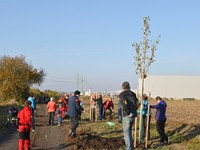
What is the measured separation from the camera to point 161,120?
42.9 feet

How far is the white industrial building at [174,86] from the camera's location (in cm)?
9269

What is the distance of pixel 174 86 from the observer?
9400 centimetres

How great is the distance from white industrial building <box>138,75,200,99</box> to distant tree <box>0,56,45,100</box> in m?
41.8

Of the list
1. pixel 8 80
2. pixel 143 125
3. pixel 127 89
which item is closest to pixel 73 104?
pixel 143 125

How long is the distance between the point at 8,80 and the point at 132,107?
50.2 meters

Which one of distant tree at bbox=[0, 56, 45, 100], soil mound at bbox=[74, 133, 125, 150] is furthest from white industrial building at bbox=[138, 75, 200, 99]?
soil mound at bbox=[74, 133, 125, 150]

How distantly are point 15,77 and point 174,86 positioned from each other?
1986 inches

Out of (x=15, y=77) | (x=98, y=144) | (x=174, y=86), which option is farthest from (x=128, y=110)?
(x=174, y=86)

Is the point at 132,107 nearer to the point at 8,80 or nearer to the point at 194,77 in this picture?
the point at 8,80

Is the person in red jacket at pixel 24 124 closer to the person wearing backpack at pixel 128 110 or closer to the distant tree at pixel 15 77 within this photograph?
the person wearing backpack at pixel 128 110

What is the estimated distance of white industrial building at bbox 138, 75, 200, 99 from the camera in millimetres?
92688

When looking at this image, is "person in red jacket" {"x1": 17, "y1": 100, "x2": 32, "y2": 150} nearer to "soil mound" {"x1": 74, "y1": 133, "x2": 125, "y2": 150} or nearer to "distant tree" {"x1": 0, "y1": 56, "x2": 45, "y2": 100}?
"soil mound" {"x1": 74, "y1": 133, "x2": 125, "y2": 150}

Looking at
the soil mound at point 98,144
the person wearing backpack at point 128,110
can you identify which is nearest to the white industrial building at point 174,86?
the soil mound at point 98,144

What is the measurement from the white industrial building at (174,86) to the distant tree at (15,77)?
137 feet
